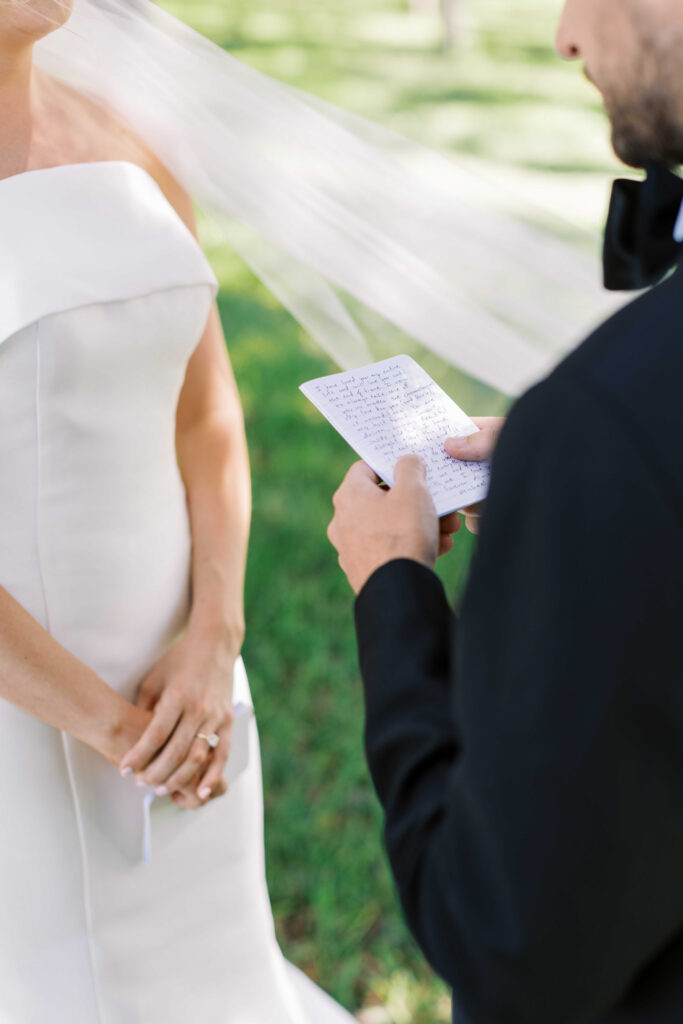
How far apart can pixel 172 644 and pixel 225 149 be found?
844 mm

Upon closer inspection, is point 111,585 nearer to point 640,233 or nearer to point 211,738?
point 211,738

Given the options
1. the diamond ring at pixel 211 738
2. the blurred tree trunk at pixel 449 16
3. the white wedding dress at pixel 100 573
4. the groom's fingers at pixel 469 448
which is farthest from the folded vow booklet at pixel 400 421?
the blurred tree trunk at pixel 449 16

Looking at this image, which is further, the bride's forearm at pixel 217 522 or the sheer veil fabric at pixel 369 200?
the bride's forearm at pixel 217 522

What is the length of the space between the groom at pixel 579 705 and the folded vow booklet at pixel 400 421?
0.41 metres

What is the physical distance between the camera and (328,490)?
4086 mm

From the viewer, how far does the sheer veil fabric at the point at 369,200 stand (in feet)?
5.71

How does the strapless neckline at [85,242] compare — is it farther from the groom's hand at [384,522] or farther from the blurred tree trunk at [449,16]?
the blurred tree trunk at [449,16]

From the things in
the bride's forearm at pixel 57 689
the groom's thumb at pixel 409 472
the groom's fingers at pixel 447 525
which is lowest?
the bride's forearm at pixel 57 689

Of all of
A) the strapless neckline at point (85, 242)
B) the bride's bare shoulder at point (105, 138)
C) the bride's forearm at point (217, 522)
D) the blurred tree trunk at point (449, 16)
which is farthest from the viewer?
the blurred tree trunk at point (449, 16)

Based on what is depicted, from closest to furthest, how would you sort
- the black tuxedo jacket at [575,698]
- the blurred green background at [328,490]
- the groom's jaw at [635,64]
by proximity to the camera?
the black tuxedo jacket at [575,698]
the groom's jaw at [635,64]
the blurred green background at [328,490]

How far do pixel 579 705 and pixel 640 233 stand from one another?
0.76 meters

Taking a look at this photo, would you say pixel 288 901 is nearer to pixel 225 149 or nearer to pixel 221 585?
pixel 221 585

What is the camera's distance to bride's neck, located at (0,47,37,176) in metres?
1.61

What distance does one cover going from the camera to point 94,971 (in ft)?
6.01
